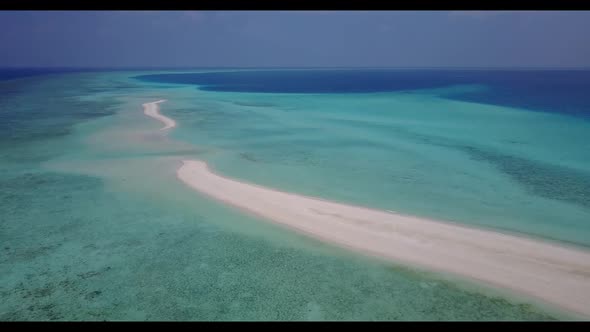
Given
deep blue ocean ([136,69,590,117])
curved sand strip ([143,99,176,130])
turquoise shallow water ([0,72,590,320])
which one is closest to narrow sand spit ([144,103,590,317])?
turquoise shallow water ([0,72,590,320])

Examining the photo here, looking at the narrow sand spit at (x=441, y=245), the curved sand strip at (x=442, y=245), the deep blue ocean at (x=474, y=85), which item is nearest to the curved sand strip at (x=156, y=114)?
the narrow sand spit at (x=441, y=245)

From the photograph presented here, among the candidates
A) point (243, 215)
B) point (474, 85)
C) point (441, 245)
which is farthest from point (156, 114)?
point (474, 85)

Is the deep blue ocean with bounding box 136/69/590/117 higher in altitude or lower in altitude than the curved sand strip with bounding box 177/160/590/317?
higher

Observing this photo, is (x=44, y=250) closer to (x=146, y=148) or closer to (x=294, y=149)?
(x=146, y=148)

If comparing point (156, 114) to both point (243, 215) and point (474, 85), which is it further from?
point (474, 85)

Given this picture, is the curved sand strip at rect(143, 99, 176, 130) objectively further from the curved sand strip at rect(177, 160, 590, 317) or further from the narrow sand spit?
the curved sand strip at rect(177, 160, 590, 317)

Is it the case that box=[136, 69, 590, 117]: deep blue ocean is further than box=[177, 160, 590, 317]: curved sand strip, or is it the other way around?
box=[136, 69, 590, 117]: deep blue ocean

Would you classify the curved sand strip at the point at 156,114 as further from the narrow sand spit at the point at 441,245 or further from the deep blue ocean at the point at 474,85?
the deep blue ocean at the point at 474,85

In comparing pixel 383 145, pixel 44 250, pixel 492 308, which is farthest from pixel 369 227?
pixel 383 145
